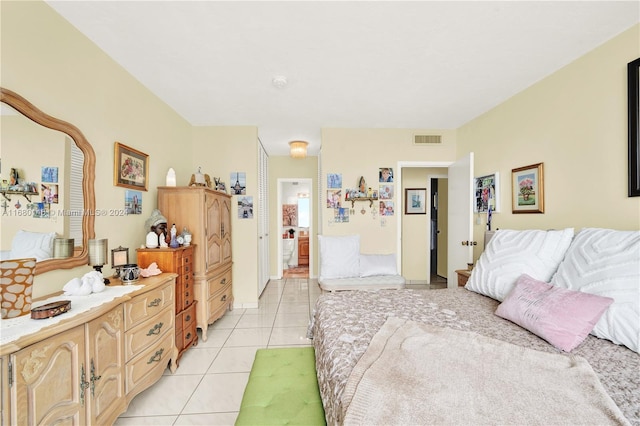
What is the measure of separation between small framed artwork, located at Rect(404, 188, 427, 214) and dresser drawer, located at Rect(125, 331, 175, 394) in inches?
167

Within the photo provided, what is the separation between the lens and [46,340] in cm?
116

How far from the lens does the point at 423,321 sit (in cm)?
160

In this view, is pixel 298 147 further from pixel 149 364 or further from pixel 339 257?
pixel 149 364

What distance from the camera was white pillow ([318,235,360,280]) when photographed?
353 cm

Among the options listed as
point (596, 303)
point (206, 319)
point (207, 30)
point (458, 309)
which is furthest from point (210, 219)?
point (596, 303)

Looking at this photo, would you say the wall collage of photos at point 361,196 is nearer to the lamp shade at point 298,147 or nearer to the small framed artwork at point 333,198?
the small framed artwork at point 333,198

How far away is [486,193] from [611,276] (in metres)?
2.03

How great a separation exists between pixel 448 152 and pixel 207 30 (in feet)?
11.8

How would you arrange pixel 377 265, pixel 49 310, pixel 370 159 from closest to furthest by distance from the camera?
pixel 49 310 → pixel 377 265 → pixel 370 159

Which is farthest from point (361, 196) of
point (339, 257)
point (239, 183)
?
point (239, 183)

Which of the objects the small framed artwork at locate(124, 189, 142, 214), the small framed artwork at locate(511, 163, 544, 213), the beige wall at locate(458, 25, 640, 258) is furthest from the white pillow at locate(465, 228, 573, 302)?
the small framed artwork at locate(124, 189, 142, 214)

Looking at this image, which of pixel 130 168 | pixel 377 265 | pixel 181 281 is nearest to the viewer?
pixel 130 168

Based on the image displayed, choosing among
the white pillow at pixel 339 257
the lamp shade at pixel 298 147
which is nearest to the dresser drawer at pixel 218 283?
the white pillow at pixel 339 257

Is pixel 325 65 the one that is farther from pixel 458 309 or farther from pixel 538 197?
pixel 538 197
